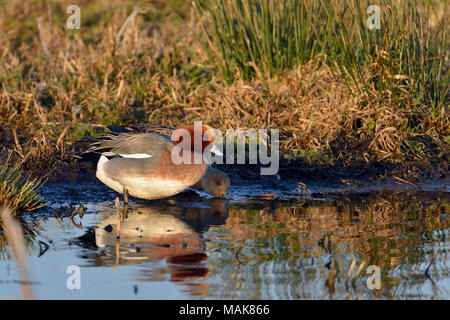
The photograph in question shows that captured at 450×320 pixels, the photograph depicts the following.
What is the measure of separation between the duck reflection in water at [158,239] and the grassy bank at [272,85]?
1197 mm

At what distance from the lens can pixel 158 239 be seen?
4598mm

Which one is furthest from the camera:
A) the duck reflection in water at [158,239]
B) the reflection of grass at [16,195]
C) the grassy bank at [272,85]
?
the grassy bank at [272,85]

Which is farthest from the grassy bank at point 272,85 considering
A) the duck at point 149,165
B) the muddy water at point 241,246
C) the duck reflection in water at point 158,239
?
the duck reflection in water at point 158,239

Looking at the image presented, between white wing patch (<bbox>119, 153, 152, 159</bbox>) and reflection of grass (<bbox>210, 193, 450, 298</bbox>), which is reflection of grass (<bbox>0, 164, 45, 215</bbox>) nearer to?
white wing patch (<bbox>119, 153, 152, 159</bbox>)

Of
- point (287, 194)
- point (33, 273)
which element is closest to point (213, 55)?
point (287, 194)

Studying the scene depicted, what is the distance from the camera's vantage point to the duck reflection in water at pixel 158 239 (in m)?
4.02

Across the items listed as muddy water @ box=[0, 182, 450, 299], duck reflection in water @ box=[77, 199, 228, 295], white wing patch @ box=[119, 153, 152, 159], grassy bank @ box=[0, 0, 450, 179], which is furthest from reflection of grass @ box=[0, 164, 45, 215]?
grassy bank @ box=[0, 0, 450, 179]

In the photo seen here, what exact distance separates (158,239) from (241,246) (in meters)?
0.53

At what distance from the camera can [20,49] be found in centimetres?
884

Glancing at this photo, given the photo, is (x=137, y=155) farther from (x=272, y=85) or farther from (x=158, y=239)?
(x=272, y=85)

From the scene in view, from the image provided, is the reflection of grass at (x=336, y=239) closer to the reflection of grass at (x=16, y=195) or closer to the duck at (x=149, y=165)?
the duck at (x=149, y=165)

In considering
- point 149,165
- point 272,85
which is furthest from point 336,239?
point 272,85

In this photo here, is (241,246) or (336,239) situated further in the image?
(336,239)
